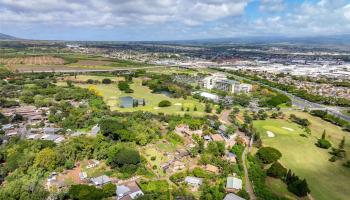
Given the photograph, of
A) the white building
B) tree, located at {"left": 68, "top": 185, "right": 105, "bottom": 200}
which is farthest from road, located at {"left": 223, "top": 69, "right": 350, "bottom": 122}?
tree, located at {"left": 68, "top": 185, "right": 105, "bottom": 200}

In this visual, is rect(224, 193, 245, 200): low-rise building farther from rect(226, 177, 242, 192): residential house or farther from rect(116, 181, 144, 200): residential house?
rect(116, 181, 144, 200): residential house

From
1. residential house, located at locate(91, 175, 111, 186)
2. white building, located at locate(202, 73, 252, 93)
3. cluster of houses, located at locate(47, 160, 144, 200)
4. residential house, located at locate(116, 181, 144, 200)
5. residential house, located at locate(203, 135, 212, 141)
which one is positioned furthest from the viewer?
white building, located at locate(202, 73, 252, 93)

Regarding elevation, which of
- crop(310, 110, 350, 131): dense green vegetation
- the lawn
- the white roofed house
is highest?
the white roofed house

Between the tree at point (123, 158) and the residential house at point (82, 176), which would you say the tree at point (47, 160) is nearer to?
the residential house at point (82, 176)

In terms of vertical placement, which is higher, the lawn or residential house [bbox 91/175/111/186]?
residential house [bbox 91/175/111/186]

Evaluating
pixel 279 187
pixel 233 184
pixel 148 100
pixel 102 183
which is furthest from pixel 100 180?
pixel 148 100

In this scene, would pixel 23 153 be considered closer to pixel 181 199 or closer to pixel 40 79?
pixel 181 199

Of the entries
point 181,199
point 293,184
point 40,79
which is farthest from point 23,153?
point 40,79
